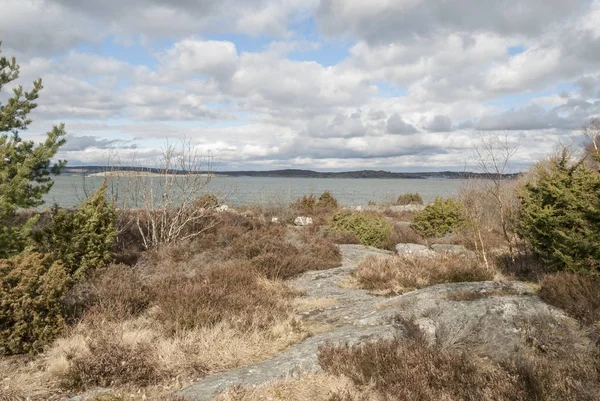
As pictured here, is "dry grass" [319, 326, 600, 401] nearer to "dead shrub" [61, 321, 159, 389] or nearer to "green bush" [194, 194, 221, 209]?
"dead shrub" [61, 321, 159, 389]

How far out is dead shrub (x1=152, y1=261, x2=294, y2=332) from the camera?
6.13 metres

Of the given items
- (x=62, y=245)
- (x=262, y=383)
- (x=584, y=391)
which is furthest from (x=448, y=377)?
(x=62, y=245)

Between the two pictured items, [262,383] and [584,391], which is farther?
[262,383]

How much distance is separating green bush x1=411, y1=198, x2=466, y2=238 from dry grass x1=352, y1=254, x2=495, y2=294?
951 cm

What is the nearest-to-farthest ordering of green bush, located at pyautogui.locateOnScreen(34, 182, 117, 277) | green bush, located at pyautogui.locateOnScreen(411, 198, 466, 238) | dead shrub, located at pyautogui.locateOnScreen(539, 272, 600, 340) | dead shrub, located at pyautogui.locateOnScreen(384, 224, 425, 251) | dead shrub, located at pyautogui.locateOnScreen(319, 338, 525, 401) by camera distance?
dead shrub, located at pyautogui.locateOnScreen(319, 338, 525, 401) < dead shrub, located at pyautogui.locateOnScreen(539, 272, 600, 340) < green bush, located at pyautogui.locateOnScreen(34, 182, 117, 277) < dead shrub, located at pyautogui.locateOnScreen(384, 224, 425, 251) < green bush, located at pyautogui.locateOnScreen(411, 198, 466, 238)

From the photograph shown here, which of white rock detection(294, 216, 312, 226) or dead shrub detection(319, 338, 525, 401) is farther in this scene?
white rock detection(294, 216, 312, 226)

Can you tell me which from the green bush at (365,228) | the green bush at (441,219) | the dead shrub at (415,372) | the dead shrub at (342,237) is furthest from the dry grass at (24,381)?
the green bush at (441,219)

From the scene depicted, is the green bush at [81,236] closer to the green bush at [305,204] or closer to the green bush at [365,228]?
the green bush at [365,228]

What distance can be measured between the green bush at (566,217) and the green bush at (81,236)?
9.50 meters

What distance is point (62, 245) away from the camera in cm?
854

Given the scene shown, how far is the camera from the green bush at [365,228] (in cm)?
1667

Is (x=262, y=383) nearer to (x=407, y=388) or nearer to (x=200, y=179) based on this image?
(x=407, y=388)

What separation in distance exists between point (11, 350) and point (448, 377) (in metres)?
5.63

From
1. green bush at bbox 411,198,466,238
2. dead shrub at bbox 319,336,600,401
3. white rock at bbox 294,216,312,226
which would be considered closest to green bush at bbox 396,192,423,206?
white rock at bbox 294,216,312,226
